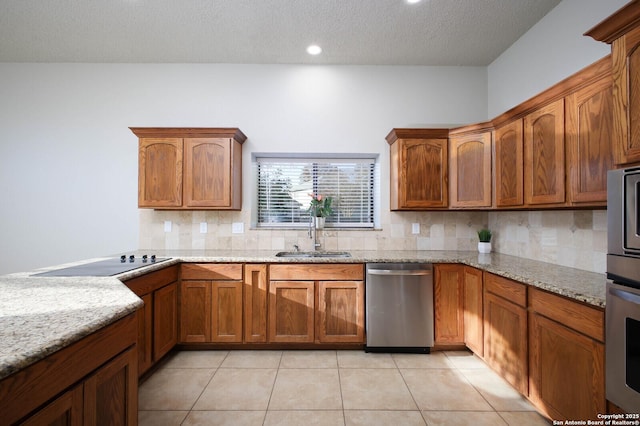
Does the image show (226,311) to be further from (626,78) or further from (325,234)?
(626,78)

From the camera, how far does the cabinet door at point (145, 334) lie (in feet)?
7.52

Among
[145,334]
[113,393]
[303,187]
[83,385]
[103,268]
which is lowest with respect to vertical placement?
[145,334]

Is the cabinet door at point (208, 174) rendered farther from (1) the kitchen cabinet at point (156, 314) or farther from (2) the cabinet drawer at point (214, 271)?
(1) the kitchen cabinet at point (156, 314)

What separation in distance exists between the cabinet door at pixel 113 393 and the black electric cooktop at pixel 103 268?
2.91ft

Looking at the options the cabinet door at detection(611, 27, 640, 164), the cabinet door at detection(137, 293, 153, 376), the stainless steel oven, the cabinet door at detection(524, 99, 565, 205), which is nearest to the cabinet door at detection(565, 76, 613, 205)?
the cabinet door at detection(524, 99, 565, 205)

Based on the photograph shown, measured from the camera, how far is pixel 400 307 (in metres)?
2.84

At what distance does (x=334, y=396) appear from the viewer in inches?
86.0

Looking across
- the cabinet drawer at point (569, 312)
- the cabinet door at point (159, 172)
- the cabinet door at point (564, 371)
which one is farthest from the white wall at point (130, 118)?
the cabinet door at point (564, 371)

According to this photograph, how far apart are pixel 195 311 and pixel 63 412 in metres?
1.99

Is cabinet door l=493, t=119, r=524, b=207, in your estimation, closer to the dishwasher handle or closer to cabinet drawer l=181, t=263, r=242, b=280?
the dishwasher handle

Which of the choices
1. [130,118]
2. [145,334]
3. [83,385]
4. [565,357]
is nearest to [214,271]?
[145,334]

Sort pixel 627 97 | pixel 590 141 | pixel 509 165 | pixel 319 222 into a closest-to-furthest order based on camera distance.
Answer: pixel 627 97 < pixel 590 141 < pixel 509 165 < pixel 319 222

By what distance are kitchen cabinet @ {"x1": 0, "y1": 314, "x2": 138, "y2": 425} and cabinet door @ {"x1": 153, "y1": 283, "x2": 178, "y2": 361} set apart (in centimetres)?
127

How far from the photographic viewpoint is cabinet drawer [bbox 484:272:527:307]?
203 centimetres
